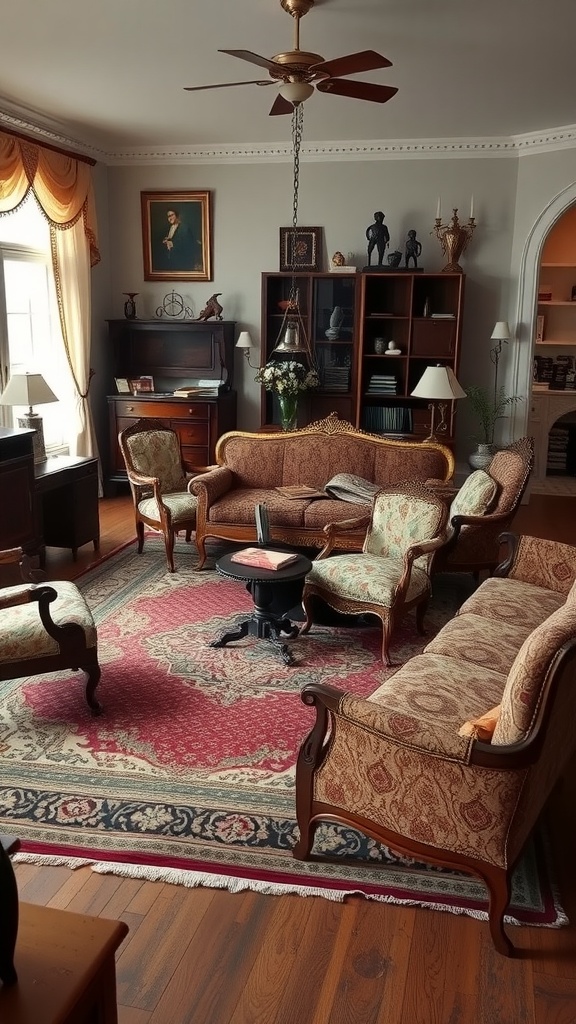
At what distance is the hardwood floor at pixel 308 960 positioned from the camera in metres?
1.95

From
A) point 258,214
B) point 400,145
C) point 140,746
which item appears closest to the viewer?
point 140,746

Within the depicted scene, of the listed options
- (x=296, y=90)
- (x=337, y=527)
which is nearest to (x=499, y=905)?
(x=337, y=527)

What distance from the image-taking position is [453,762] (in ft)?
6.92

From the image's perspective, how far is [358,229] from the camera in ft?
23.9

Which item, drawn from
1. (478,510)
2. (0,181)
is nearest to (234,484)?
(478,510)

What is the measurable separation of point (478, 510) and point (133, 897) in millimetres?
3073

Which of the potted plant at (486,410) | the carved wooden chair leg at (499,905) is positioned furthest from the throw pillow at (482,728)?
the potted plant at (486,410)

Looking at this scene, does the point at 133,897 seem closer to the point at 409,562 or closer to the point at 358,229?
the point at 409,562

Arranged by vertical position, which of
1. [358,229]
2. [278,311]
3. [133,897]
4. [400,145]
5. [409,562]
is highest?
[400,145]

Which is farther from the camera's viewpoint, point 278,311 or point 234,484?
point 278,311

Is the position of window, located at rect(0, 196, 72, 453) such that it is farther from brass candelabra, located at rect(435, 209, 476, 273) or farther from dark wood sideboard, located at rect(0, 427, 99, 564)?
brass candelabra, located at rect(435, 209, 476, 273)

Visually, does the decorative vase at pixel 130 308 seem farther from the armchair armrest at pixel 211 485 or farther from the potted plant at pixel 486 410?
the potted plant at pixel 486 410

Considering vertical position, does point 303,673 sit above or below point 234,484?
below

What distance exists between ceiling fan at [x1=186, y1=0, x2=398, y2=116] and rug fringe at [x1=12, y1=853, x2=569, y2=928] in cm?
319
